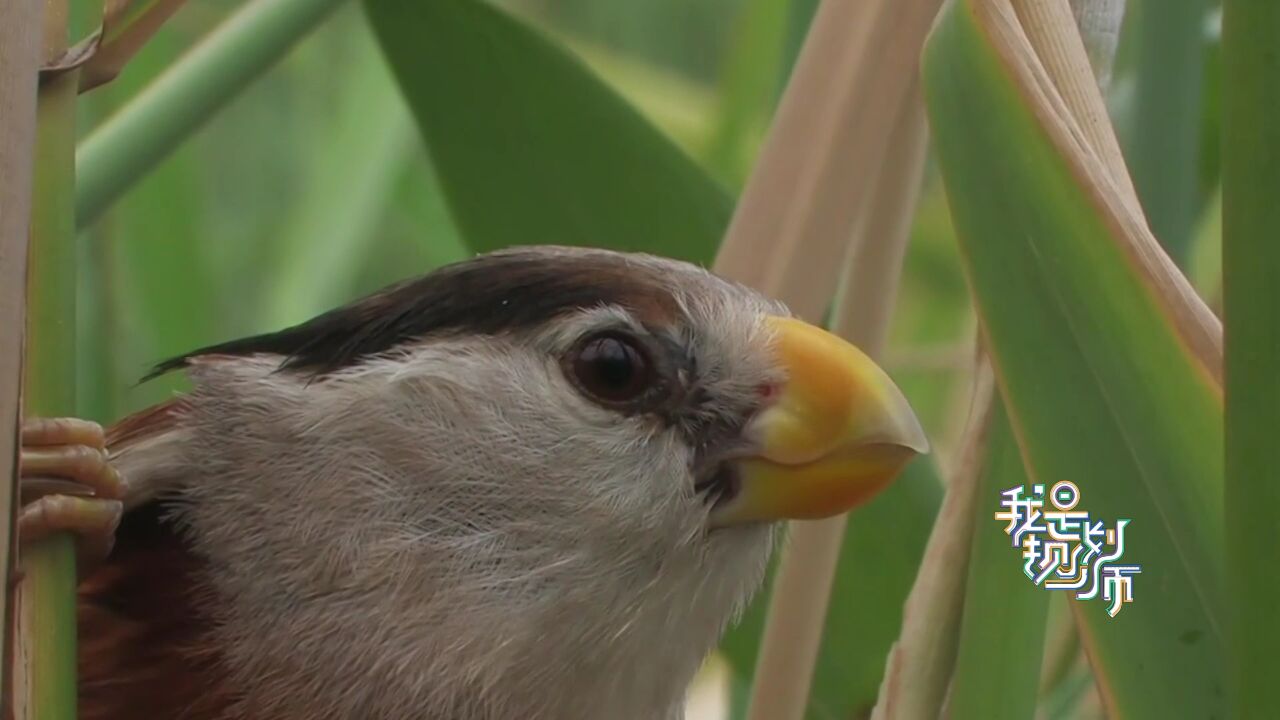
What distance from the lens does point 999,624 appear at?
33.4 inches

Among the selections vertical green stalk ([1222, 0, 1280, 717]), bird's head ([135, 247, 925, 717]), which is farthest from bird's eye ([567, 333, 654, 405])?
vertical green stalk ([1222, 0, 1280, 717])

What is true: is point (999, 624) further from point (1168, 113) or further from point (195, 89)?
point (195, 89)

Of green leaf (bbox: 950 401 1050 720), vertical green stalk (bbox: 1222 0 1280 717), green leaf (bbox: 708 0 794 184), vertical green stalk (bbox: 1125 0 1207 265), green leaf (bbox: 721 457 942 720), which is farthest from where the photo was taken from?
green leaf (bbox: 708 0 794 184)

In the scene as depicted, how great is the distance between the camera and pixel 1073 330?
2.27 feet

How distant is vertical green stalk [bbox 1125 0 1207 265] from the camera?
3.50 feet

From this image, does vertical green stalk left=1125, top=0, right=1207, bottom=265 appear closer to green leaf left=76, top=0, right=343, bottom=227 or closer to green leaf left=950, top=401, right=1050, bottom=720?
green leaf left=950, top=401, right=1050, bottom=720

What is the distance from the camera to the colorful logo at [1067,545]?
2.33 ft

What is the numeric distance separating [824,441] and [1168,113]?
35 cm

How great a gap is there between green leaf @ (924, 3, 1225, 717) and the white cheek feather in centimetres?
32

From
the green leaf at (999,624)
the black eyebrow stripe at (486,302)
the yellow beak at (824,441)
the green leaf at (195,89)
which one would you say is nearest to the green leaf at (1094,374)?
the green leaf at (999,624)

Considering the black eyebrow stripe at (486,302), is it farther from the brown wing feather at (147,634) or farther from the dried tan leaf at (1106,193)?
the dried tan leaf at (1106,193)

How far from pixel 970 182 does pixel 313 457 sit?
1.65 ft

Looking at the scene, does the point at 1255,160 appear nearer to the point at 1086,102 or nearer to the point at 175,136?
the point at 1086,102

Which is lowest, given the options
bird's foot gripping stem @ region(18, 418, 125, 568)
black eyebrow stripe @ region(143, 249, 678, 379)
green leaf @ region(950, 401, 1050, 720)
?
bird's foot gripping stem @ region(18, 418, 125, 568)
